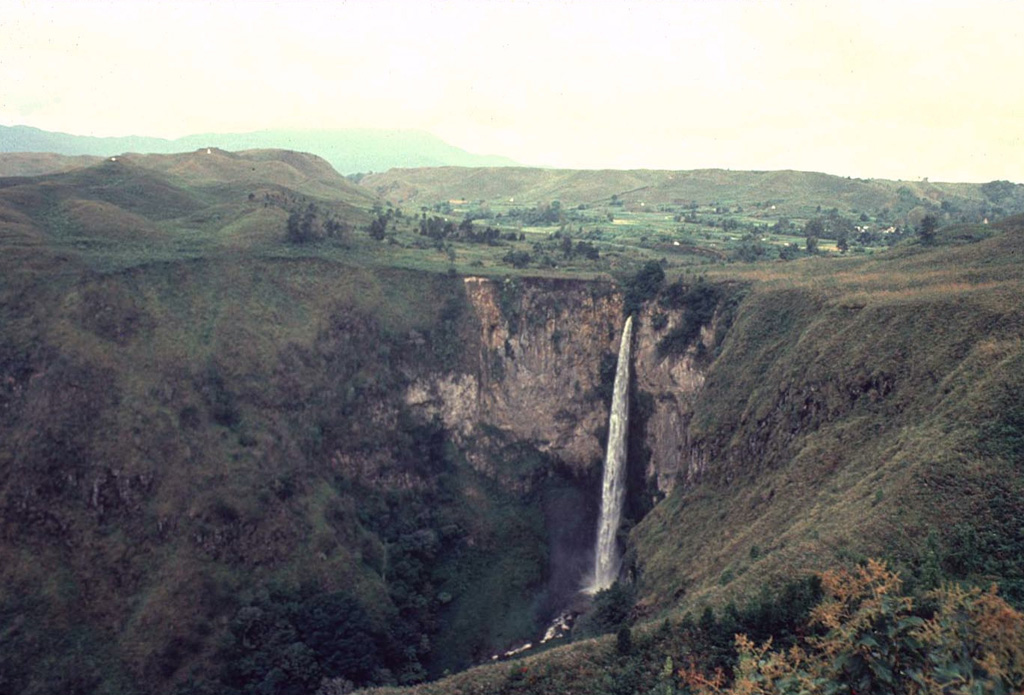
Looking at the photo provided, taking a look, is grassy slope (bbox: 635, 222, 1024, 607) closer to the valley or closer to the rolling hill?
the valley

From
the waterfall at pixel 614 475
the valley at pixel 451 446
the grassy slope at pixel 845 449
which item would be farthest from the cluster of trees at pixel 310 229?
the grassy slope at pixel 845 449

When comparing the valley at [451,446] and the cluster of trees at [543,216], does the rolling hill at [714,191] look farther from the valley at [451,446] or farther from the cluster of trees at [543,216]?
the valley at [451,446]

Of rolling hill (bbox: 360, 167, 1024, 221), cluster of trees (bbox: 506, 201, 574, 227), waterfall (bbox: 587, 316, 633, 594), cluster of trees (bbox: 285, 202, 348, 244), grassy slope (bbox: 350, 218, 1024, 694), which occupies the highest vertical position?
rolling hill (bbox: 360, 167, 1024, 221)

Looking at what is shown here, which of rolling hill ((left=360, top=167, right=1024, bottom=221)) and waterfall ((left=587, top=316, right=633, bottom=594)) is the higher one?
rolling hill ((left=360, top=167, right=1024, bottom=221))

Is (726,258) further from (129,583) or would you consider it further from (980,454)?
(129,583)

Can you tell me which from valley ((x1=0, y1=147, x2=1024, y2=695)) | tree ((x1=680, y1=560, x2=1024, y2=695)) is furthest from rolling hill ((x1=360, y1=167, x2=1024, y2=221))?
tree ((x1=680, y1=560, x2=1024, y2=695))

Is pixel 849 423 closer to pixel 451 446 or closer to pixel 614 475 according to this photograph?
pixel 614 475

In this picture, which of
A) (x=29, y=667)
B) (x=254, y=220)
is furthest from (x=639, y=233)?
(x=29, y=667)

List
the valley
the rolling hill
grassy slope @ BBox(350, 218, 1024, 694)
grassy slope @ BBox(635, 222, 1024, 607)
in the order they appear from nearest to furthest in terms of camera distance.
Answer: grassy slope @ BBox(350, 218, 1024, 694)
grassy slope @ BBox(635, 222, 1024, 607)
the valley
the rolling hill
